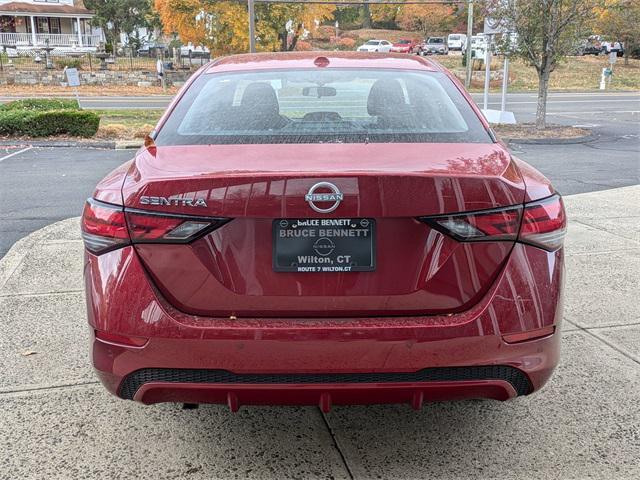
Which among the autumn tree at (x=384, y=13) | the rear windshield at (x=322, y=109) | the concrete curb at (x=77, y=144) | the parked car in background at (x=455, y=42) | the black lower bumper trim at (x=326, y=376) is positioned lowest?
the concrete curb at (x=77, y=144)

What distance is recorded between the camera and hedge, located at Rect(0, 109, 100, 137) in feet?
48.9

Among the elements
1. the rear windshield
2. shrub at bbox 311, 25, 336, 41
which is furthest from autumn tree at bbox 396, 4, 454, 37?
the rear windshield

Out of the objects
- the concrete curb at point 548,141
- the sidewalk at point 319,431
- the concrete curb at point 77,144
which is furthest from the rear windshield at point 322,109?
the concrete curb at point 548,141

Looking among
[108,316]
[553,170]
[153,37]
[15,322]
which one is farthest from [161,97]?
[153,37]

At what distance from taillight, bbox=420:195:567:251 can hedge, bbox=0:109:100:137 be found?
47.2 feet

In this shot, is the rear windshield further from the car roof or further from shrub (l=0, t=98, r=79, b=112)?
shrub (l=0, t=98, r=79, b=112)

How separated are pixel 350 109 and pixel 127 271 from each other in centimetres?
152

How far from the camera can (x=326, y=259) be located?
7.55 feet

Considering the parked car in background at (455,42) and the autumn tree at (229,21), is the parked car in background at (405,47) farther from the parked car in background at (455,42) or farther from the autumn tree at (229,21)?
the autumn tree at (229,21)

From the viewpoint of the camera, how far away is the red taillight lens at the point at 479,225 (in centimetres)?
230

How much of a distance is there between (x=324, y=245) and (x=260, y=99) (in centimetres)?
120

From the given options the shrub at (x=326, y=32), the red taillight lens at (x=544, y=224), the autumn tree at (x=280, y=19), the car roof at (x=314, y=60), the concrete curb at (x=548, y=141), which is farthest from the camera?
the shrub at (x=326, y=32)

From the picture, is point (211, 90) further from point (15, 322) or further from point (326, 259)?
point (15, 322)

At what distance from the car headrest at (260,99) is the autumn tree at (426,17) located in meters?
59.8
